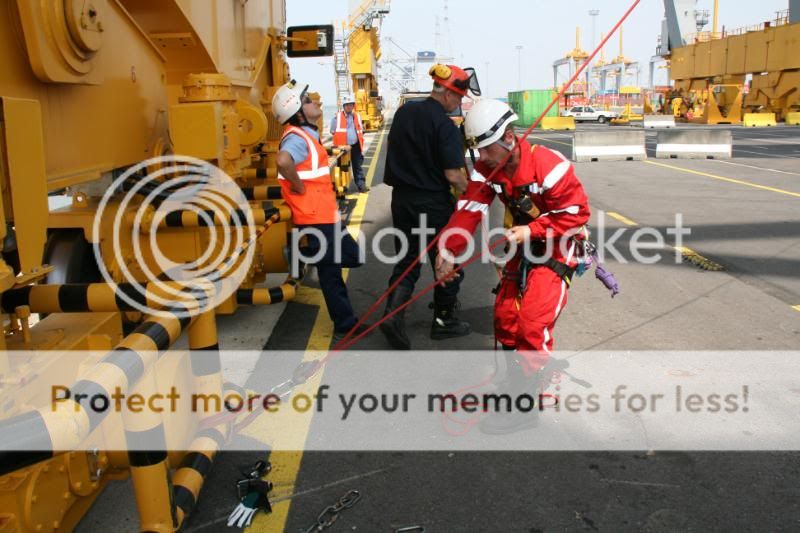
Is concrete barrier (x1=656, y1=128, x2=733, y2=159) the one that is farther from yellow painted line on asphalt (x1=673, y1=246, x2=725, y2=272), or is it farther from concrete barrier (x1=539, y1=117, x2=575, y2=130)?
concrete barrier (x1=539, y1=117, x2=575, y2=130)

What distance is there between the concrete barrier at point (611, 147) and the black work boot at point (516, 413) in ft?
53.7

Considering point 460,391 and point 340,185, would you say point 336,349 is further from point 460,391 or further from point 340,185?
point 340,185

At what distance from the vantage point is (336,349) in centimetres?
527

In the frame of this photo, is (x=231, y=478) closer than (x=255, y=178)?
Yes

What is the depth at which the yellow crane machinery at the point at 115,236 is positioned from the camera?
2.34 metres

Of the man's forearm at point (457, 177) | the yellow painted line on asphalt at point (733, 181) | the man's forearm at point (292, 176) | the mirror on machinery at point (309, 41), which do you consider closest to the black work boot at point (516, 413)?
the man's forearm at point (457, 177)

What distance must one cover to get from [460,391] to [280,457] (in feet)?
4.23

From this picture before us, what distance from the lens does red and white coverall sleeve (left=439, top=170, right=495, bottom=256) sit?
421cm

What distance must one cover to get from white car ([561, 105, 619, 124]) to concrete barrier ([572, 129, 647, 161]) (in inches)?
1302

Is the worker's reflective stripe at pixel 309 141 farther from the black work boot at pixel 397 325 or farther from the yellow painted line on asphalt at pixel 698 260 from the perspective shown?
the yellow painted line on asphalt at pixel 698 260

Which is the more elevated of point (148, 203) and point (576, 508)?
point (148, 203)

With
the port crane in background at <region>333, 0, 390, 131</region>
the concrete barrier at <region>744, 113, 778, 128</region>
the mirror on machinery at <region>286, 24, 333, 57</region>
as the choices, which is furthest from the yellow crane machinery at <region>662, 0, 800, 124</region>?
the mirror on machinery at <region>286, 24, 333, 57</region>

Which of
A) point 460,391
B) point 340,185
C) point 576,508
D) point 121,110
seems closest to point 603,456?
point 576,508

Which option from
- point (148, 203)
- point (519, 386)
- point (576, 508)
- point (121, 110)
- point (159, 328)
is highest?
point (121, 110)
